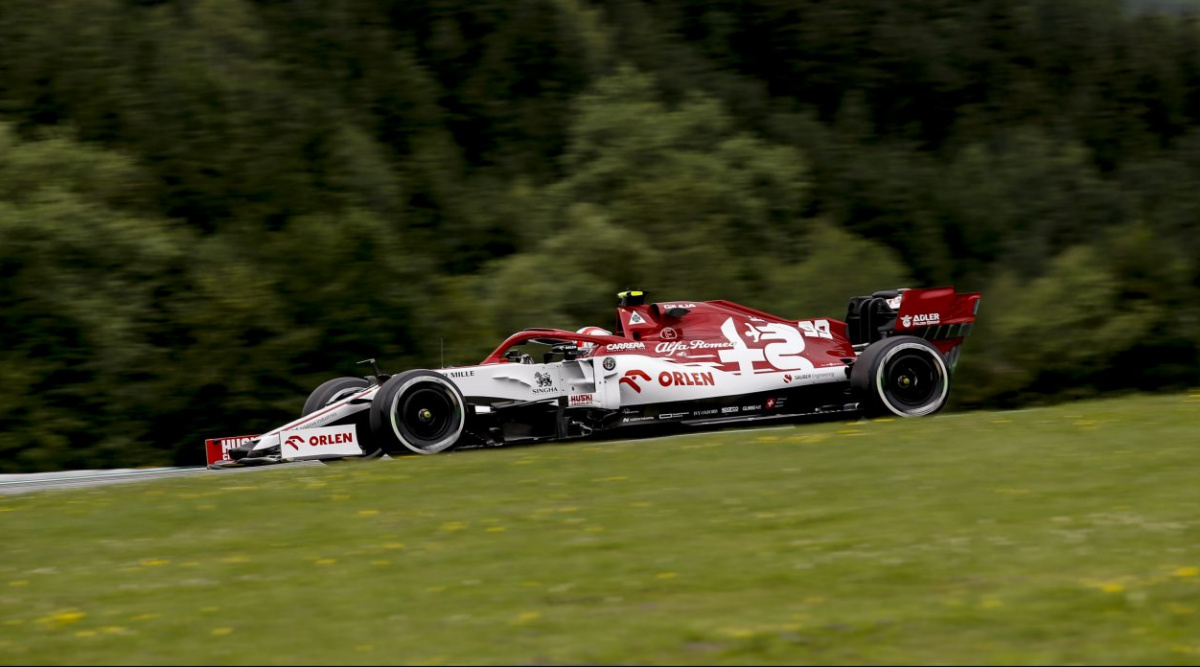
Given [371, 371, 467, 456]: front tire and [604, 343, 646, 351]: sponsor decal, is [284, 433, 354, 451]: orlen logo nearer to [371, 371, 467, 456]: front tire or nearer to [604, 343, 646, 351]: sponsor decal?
[371, 371, 467, 456]: front tire

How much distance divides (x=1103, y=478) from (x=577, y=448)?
527cm

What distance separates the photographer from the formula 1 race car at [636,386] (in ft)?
49.1

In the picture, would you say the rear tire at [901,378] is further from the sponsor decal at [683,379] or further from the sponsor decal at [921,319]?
the sponsor decal at [683,379]

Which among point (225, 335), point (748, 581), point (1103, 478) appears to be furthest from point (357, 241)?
point (748, 581)

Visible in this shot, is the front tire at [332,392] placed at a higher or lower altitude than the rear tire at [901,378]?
higher

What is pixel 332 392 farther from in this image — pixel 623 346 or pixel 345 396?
pixel 623 346

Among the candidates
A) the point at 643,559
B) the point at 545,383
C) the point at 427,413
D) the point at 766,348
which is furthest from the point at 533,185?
the point at 643,559

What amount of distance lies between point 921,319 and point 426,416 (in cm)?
594

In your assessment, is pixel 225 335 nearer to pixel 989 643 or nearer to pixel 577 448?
pixel 577 448

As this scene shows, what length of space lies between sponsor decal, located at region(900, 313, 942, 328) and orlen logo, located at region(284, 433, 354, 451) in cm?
641

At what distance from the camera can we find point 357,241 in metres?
29.6

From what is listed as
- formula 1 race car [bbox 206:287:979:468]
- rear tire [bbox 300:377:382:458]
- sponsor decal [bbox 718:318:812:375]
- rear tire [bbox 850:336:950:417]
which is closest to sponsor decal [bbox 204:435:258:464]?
formula 1 race car [bbox 206:287:979:468]

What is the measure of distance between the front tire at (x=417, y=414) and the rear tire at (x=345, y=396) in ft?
1.22

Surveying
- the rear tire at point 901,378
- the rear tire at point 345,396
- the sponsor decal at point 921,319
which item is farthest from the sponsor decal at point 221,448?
the sponsor decal at point 921,319
